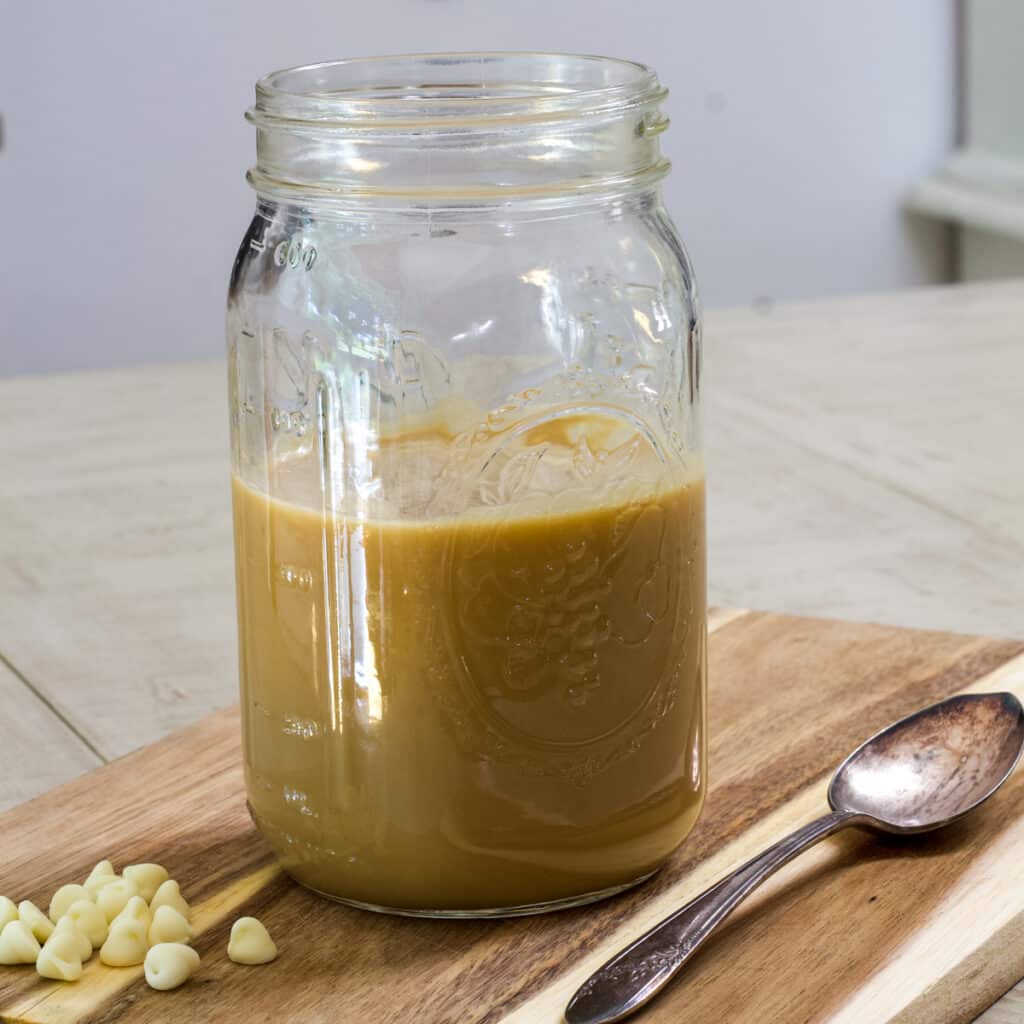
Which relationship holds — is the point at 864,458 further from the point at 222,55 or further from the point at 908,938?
the point at 222,55

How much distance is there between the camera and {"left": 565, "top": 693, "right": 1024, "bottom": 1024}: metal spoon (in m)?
0.50

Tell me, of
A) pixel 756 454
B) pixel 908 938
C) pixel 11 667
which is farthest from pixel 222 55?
pixel 908 938

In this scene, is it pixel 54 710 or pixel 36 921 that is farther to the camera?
pixel 54 710

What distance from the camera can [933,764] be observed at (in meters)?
0.64

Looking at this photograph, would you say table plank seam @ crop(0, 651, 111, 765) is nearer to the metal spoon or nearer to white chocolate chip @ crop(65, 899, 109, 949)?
white chocolate chip @ crop(65, 899, 109, 949)

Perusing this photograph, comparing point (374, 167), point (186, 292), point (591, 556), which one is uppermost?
point (374, 167)

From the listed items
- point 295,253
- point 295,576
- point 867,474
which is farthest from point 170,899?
point 867,474

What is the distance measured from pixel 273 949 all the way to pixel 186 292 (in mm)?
2031

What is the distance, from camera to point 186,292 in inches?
97.0

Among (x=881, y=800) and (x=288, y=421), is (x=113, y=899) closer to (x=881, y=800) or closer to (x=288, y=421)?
(x=288, y=421)

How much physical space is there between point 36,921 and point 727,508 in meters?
0.64

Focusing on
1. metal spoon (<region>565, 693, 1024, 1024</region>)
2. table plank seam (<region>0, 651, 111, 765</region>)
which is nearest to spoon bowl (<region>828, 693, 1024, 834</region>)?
metal spoon (<region>565, 693, 1024, 1024</region>)

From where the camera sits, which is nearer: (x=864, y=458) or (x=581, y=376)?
(x=581, y=376)

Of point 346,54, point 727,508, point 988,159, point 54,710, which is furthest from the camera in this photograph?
point 988,159
